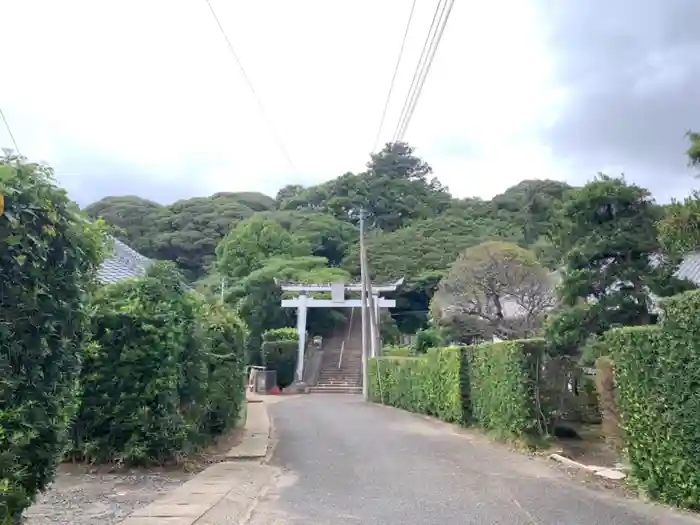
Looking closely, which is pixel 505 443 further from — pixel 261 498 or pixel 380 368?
pixel 380 368

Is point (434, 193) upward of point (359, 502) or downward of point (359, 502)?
upward

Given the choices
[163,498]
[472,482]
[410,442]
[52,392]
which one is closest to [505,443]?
[410,442]

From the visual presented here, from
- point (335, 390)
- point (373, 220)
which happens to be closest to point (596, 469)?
point (335, 390)

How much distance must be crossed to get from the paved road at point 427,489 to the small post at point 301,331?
25.6m

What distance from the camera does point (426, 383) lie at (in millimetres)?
20266

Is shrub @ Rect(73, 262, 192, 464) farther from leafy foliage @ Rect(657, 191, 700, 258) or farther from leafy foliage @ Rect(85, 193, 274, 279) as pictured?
leafy foliage @ Rect(85, 193, 274, 279)

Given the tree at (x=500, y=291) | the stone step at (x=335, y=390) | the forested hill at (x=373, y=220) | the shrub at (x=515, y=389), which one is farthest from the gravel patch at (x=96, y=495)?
the forested hill at (x=373, y=220)

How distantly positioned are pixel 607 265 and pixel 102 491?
9.50 meters

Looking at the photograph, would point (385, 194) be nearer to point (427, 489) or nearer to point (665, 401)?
point (427, 489)

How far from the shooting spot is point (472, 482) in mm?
8586

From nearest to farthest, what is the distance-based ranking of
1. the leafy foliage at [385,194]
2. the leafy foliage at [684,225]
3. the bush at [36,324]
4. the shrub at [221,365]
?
the bush at [36,324] → the leafy foliage at [684,225] → the shrub at [221,365] → the leafy foliage at [385,194]

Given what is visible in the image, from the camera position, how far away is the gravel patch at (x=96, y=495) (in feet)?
20.4

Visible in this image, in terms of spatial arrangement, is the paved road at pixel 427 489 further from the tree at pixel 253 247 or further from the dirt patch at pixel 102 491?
the tree at pixel 253 247

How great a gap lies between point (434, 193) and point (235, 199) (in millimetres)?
23115
